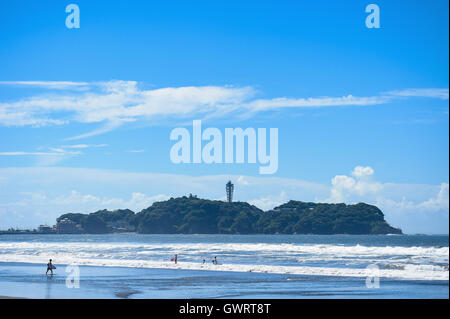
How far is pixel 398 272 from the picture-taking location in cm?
3794

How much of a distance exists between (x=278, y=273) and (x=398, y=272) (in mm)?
7568
